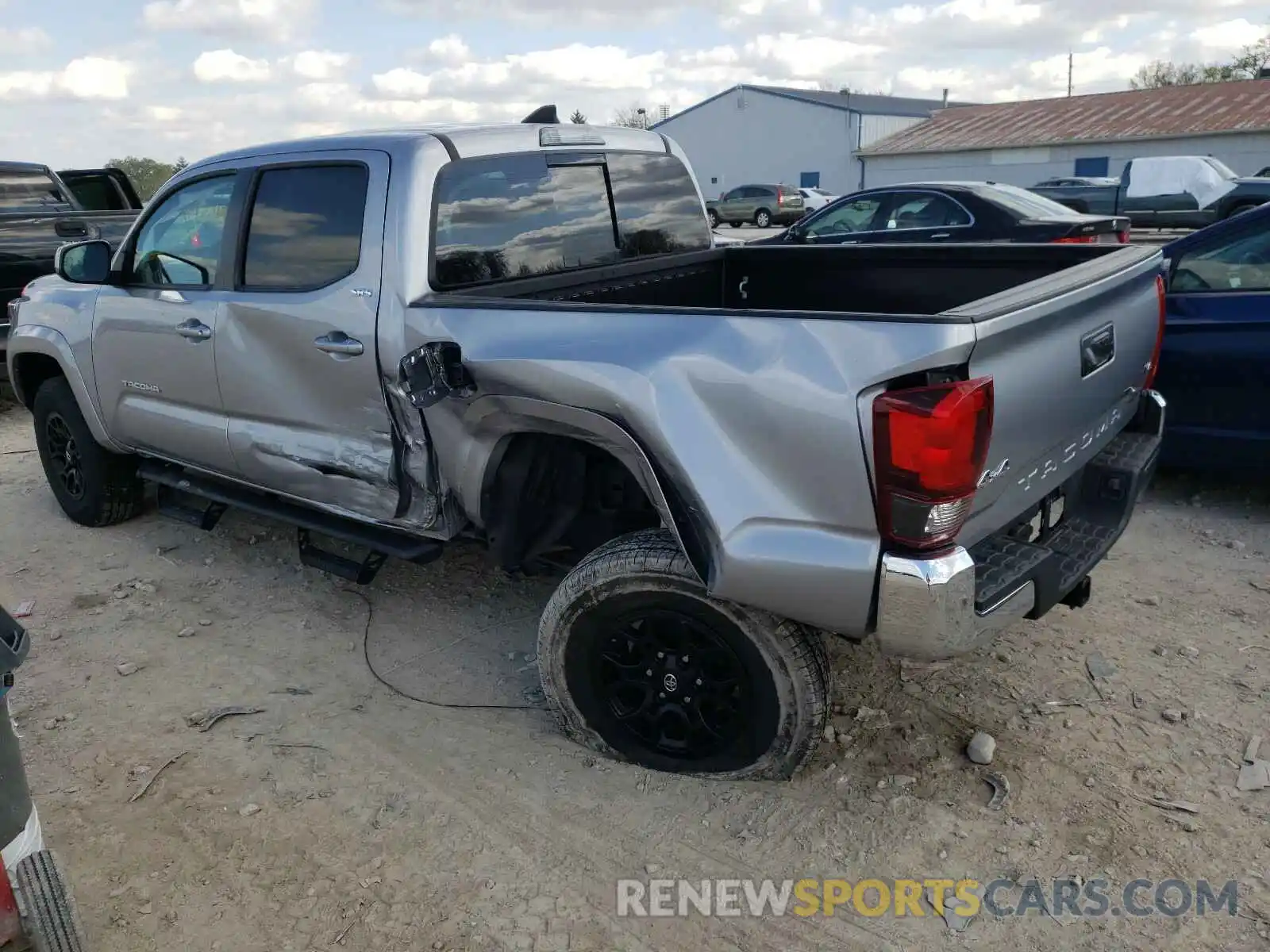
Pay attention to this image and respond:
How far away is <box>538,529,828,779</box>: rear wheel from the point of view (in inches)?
109

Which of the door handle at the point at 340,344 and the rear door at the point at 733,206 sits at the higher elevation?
the door handle at the point at 340,344

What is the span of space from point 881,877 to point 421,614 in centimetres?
235

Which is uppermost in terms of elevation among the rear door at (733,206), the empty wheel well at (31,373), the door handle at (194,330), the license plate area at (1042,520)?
the door handle at (194,330)

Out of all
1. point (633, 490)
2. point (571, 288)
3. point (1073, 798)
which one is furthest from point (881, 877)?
point (571, 288)

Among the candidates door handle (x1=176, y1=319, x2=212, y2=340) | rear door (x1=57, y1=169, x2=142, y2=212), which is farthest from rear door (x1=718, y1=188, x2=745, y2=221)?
door handle (x1=176, y1=319, x2=212, y2=340)

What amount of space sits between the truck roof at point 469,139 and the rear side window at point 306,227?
11 centimetres

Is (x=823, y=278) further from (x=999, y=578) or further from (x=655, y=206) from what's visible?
(x=999, y=578)

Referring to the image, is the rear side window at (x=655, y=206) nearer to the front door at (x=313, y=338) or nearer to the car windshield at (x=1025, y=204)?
the front door at (x=313, y=338)

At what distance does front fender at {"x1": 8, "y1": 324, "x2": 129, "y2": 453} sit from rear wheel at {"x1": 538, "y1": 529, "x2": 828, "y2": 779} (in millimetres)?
3045

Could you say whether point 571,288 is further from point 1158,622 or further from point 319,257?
point 1158,622

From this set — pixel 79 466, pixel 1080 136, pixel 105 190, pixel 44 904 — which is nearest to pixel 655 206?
pixel 44 904

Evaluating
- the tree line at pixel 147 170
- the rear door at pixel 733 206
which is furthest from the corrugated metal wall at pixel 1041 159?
the tree line at pixel 147 170

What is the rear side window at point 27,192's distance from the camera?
8664 millimetres

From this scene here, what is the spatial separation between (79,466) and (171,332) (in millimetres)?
1705
